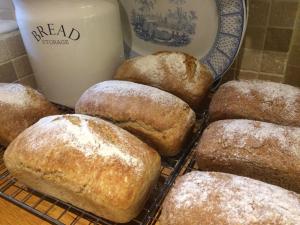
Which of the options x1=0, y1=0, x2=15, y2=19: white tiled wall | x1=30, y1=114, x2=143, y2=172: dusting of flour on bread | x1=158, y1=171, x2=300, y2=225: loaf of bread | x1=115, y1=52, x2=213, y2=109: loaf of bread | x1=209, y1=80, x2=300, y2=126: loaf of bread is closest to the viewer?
x1=158, y1=171, x2=300, y2=225: loaf of bread

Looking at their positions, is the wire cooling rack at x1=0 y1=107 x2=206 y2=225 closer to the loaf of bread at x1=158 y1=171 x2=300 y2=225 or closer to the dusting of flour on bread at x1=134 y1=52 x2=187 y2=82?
the loaf of bread at x1=158 y1=171 x2=300 y2=225

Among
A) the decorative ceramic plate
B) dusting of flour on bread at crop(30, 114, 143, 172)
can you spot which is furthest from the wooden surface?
the decorative ceramic plate

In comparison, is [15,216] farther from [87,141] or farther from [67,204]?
[87,141]

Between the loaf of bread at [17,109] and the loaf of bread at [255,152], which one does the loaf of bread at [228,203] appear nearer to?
the loaf of bread at [255,152]

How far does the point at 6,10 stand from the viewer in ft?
3.35


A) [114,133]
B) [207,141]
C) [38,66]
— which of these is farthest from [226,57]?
[38,66]

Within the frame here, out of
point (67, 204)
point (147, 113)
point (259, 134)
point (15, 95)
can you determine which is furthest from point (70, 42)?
point (259, 134)

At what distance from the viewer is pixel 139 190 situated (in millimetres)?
523

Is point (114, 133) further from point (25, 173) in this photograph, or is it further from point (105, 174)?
point (25, 173)

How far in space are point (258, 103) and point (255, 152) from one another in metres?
0.17

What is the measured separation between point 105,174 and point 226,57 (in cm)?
56

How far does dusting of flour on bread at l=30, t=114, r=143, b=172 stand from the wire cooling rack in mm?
103

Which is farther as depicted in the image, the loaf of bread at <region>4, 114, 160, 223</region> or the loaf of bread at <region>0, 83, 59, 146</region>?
the loaf of bread at <region>0, 83, 59, 146</region>

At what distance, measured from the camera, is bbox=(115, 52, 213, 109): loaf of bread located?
799mm
